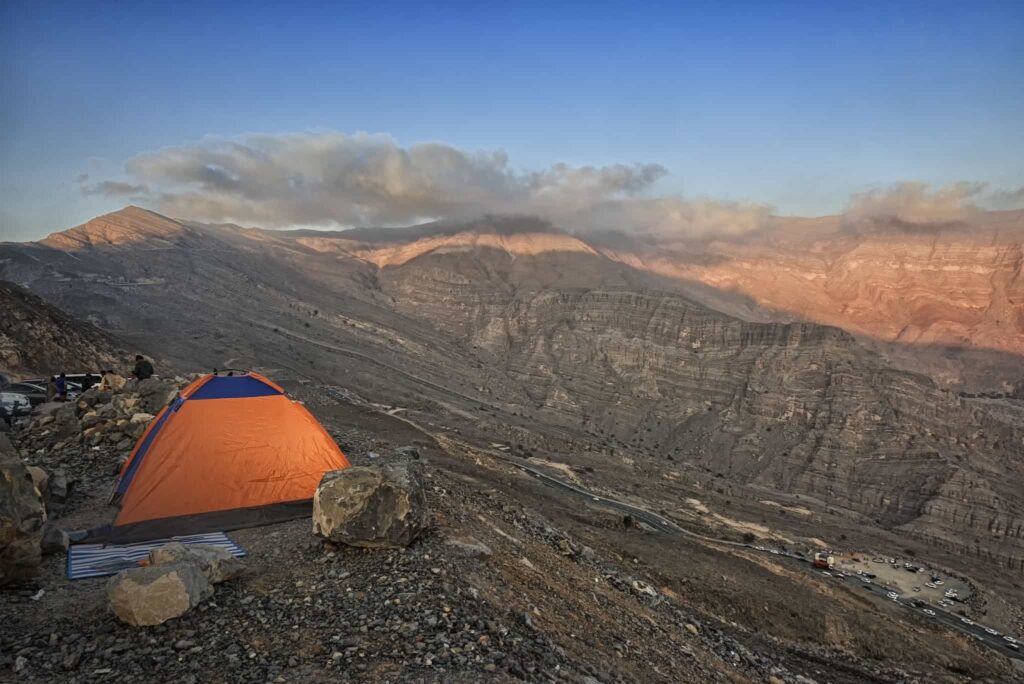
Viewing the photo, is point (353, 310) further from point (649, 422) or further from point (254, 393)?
point (254, 393)

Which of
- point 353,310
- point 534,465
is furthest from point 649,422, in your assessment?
point 353,310

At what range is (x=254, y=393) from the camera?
13.8 metres

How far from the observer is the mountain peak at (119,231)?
318ft

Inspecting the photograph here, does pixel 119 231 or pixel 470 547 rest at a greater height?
pixel 119 231

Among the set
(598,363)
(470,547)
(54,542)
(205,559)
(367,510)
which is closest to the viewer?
(205,559)

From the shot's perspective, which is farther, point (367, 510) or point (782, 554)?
point (782, 554)

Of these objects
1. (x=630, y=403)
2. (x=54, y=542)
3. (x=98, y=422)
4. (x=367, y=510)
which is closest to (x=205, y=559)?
(x=367, y=510)

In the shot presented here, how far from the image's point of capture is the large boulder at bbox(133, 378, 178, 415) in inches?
668

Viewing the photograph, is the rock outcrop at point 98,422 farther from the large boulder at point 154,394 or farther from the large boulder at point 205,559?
the large boulder at point 205,559

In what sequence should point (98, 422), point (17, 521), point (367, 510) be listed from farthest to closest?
point (98, 422)
point (367, 510)
point (17, 521)

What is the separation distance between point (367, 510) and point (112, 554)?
4872mm

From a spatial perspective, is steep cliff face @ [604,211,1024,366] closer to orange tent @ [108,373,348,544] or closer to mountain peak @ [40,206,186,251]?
mountain peak @ [40,206,186,251]

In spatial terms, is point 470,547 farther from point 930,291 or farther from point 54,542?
point 930,291

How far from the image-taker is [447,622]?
711cm
